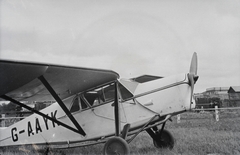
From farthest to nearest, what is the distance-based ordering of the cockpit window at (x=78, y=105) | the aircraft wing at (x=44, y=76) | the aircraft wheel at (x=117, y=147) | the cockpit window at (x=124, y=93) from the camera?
the cockpit window at (x=78, y=105) → the cockpit window at (x=124, y=93) → the aircraft wheel at (x=117, y=147) → the aircraft wing at (x=44, y=76)

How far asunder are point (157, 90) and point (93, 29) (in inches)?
131

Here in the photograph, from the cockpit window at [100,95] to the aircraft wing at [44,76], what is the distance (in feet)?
0.53

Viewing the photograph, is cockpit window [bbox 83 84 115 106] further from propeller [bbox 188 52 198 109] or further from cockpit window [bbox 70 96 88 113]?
propeller [bbox 188 52 198 109]

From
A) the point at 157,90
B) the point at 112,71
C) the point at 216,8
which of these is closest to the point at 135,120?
the point at 157,90

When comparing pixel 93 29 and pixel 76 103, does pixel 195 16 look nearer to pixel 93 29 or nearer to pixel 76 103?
pixel 93 29

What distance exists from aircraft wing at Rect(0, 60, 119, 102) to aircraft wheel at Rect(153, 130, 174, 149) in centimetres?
228

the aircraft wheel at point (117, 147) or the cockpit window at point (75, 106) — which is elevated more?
the cockpit window at point (75, 106)

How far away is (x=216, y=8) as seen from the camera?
715 cm

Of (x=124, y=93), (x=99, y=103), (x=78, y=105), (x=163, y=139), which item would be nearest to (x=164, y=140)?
(x=163, y=139)

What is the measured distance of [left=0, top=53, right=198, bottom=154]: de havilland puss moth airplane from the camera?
5.53 m

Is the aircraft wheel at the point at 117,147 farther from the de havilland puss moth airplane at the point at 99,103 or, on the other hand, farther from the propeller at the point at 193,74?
the propeller at the point at 193,74

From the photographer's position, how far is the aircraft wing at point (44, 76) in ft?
15.6

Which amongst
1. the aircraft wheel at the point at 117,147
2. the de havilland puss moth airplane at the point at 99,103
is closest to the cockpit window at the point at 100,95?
the de havilland puss moth airplane at the point at 99,103

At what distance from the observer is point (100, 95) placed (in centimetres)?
654
